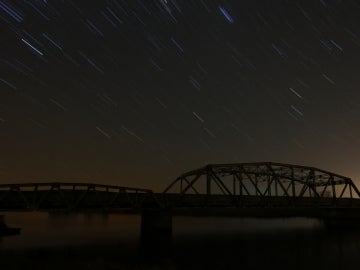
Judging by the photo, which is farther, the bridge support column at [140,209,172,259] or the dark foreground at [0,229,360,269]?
the bridge support column at [140,209,172,259]

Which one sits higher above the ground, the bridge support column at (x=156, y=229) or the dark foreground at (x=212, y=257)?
the bridge support column at (x=156, y=229)

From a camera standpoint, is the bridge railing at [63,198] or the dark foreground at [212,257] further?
the bridge railing at [63,198]

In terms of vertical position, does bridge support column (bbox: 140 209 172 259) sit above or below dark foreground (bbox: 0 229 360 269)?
above

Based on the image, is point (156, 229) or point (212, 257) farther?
point (156, 229)

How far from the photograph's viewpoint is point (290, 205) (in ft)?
224

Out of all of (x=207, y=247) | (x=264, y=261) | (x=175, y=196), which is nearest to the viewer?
(x=264, y=261)

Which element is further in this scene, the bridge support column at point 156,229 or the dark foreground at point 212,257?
the bridge support column at point 156,229

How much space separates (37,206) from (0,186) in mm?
5136

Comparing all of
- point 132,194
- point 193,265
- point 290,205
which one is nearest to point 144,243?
point 132,194

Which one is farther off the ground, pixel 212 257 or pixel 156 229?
pixel 156 229

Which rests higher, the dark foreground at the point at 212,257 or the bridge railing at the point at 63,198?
the bridge railing at the point at 63,198

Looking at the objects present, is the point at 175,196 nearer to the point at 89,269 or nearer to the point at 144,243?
the point at 144,243

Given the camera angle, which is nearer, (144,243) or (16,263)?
(16,263)

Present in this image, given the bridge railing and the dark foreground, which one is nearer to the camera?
the dark foreground
